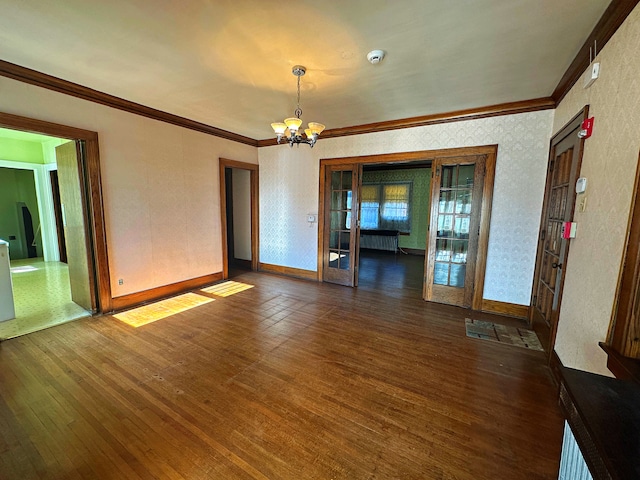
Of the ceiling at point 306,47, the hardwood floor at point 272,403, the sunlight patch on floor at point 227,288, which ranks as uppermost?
the ceiling at point 306,47

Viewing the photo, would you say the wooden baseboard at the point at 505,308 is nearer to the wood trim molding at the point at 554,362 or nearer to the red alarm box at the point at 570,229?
the wood trim molding at the point at 554,362

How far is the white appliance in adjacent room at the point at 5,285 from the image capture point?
311cm

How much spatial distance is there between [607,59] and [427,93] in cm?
153

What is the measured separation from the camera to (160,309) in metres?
3.72

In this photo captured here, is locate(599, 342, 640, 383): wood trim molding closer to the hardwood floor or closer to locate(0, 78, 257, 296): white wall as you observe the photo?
the hardwood floor

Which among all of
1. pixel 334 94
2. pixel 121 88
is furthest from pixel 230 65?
pixel 121 88

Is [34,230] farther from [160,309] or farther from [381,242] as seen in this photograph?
[381,242]

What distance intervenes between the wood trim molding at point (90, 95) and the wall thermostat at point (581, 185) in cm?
490

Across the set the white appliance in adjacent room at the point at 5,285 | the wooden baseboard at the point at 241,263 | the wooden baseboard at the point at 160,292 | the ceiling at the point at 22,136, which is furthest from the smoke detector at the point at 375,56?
the ceiling at the point at 22,136

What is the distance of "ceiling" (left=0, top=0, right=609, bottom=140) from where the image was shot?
1.86 meters

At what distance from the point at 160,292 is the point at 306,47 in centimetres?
390

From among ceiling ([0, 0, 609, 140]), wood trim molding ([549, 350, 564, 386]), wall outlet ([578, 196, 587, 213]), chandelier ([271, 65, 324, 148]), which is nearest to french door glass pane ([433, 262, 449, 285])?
wood trim molding ([549, 350, 564, 386])

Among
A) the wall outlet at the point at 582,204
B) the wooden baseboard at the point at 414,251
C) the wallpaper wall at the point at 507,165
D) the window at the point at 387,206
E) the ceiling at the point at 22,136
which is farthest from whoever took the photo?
the window at the point at 387,206

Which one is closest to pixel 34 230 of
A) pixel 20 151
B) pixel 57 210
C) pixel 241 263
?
pixel 57 210
